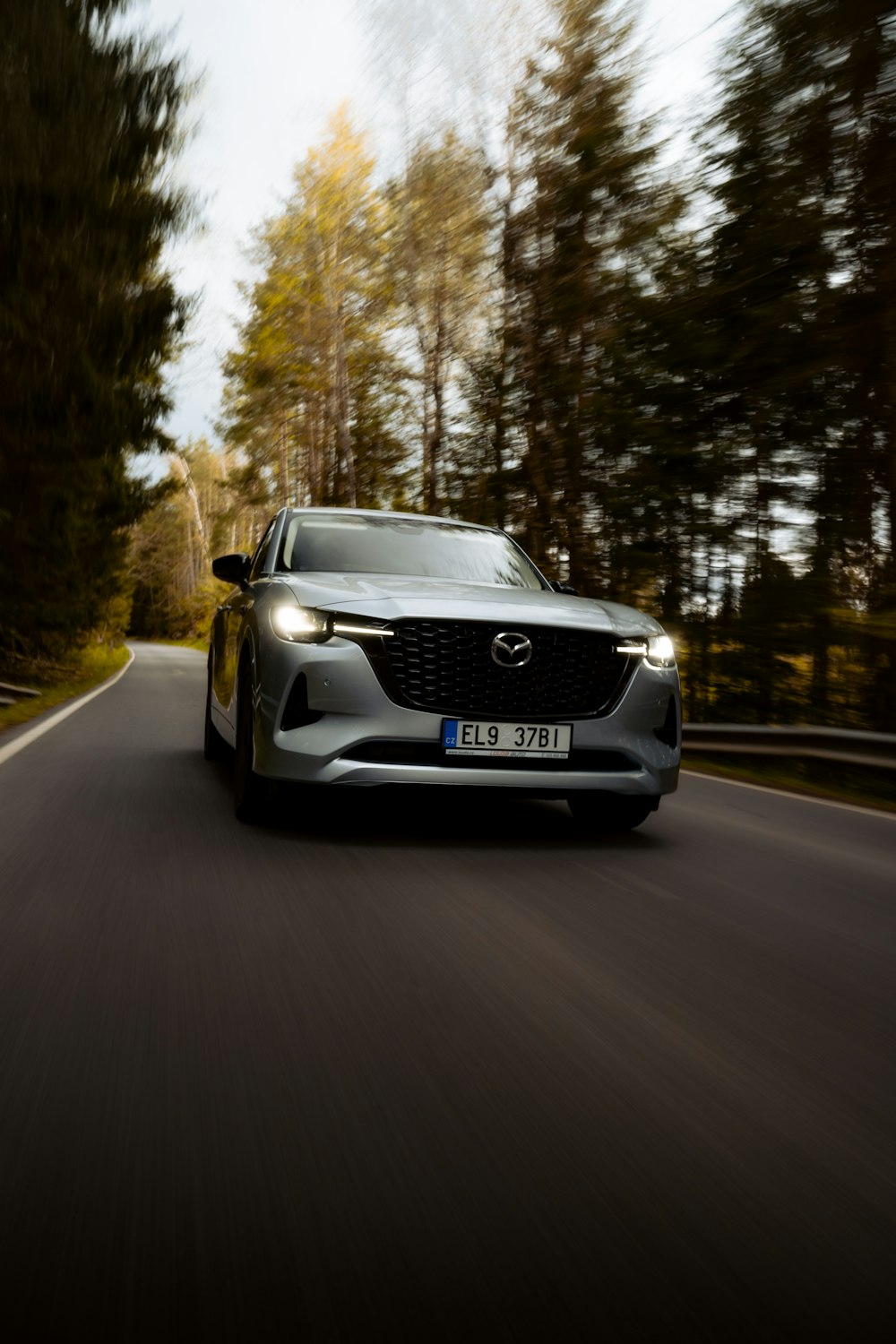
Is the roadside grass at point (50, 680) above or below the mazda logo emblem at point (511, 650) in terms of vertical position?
below

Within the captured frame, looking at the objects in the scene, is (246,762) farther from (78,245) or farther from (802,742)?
(78,245)

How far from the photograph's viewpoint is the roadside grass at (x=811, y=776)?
9.51m

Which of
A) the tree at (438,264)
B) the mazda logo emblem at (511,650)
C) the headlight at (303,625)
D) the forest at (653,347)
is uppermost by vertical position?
the tree at (438,264)

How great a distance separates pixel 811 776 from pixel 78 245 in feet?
37.7

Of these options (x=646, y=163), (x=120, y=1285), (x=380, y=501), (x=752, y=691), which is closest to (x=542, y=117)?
(x=646, y=163)

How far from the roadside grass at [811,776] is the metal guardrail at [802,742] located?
0.12 meters

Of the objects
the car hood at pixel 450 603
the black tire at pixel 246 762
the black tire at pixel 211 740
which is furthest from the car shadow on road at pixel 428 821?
the black tire at pixel 211 740

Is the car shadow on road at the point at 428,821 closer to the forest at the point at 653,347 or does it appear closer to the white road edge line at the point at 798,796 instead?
the white road edge line at the point at 798,796

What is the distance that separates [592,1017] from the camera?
3.25 meters

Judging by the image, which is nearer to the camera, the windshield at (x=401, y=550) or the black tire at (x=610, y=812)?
the black tire at (x=610, y=812)

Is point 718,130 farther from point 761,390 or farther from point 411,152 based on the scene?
point 411,152

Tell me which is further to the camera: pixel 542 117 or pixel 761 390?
pixel 542 117

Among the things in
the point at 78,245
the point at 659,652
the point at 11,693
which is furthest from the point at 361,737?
the point at 11,693

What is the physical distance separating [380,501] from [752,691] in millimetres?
23545
